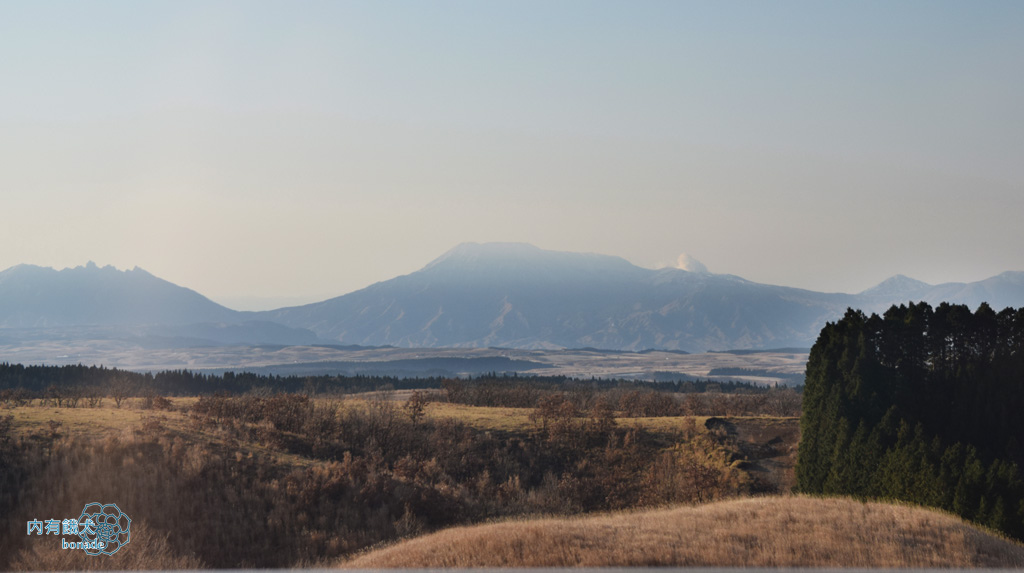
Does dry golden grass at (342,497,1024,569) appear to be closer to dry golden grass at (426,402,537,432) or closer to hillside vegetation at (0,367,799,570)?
hillside vegetation at (0,367,799,570)

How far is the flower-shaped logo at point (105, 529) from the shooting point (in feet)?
92.6

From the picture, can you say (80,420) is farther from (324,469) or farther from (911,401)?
(911,401)

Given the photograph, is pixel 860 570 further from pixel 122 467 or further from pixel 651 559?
pixel 122 467

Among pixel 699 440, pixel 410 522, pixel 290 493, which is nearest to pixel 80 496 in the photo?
pixel 290 493

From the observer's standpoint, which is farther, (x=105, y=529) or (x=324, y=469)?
(x=324, y=469)

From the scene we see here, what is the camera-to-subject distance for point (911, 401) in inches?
2004

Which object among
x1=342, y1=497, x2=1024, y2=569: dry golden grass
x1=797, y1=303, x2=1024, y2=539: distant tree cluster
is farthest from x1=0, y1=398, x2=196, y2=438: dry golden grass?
x1=797, y1=303, x2=1024, y2=539: distant tree cluster

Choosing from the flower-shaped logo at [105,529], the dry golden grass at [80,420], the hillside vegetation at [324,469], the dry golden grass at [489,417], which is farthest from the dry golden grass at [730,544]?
the dry golden grass at [489,417]

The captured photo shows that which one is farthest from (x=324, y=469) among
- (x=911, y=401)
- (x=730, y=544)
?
(x=911, y=401)

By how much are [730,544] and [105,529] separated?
24393 mm

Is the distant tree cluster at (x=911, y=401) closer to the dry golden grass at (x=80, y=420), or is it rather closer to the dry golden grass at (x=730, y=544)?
the dry golden grass at (x=730, y=544)

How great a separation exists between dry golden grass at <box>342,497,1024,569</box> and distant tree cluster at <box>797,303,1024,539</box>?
10.9 m

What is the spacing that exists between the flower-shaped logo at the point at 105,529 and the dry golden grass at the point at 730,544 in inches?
393

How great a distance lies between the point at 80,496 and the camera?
37000 mm
